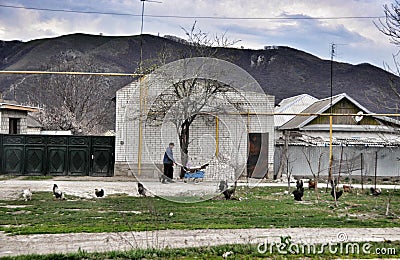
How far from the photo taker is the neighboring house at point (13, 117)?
23125 mm

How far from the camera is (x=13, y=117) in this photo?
2425 cm

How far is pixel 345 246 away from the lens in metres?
7.59

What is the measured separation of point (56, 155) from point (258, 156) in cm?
763

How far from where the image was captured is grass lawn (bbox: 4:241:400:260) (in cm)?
667

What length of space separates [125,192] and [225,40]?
9.09 meters

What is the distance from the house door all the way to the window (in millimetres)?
10320

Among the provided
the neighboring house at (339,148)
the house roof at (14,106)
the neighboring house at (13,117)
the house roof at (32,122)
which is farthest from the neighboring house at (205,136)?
the house roof at (32,122)

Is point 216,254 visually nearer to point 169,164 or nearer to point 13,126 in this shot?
point 169,164

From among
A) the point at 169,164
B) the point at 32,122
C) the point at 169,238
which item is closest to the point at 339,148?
the point at 169,164

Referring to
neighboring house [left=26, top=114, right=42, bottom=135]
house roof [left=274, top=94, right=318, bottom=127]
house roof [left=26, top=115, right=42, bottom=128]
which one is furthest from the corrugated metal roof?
house roof [left=26, top=115, right=42, bottom=128]

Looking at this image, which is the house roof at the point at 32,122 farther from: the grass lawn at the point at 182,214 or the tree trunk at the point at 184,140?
the grass lawn at the point at 182,214

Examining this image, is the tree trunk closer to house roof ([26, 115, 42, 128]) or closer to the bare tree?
the bare tree

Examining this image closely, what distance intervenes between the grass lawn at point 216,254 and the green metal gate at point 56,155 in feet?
47.9

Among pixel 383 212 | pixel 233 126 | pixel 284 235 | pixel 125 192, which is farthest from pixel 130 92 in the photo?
pixel 284 235
